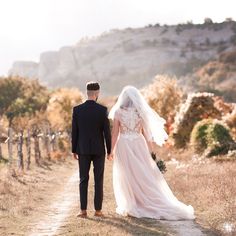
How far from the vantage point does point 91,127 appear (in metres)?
12.2

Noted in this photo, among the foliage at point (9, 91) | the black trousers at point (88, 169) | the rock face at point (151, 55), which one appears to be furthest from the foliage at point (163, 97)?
the rock face at point (151, 55)

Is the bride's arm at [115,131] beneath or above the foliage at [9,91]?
beneath

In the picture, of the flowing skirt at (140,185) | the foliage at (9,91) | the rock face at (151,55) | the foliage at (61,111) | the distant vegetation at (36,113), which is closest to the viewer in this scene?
the flowing skirt at (140,185)

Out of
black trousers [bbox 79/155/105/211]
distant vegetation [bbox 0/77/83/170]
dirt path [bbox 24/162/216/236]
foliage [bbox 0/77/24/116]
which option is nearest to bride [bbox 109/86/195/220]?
black trousers [bbox 79/155/105/211]

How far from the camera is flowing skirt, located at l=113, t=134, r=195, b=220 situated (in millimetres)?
12273

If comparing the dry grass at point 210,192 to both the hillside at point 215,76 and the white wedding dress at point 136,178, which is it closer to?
the white wedding dress at point 136,178

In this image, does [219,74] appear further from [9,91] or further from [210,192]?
[210,192]

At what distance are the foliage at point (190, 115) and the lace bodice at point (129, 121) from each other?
20.7 meters

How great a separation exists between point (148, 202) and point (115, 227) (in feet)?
5.00

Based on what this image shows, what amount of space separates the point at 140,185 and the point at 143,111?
137cm

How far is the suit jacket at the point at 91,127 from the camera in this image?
12094 millimetres

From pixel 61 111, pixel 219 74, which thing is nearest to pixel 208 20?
pixel 219 74

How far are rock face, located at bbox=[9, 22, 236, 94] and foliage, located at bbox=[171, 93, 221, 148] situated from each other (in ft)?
352

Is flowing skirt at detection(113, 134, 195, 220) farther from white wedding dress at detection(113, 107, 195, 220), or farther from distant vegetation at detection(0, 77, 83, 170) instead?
distant vegetation at detection(0, 77, 83, 170)
